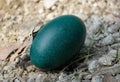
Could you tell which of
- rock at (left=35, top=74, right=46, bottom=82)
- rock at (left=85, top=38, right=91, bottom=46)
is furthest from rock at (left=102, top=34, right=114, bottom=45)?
rock at (left=35, top=74, right=46, bottom=82)

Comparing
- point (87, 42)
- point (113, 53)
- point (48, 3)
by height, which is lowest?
point (113, 53)

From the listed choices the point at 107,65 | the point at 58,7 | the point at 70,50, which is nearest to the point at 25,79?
the point at 70,50

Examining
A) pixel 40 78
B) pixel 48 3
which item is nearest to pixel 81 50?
pixel 40 78

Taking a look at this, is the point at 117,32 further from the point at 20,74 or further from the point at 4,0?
the point at 4,0

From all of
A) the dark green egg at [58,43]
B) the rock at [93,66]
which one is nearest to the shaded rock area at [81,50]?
the rock at [93,66]

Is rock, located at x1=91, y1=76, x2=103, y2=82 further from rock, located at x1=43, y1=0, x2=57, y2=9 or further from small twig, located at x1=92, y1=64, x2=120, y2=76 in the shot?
rock, located at x1=43, y1=0, x2=57, y2=9

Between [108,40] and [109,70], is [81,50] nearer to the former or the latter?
[108,40]

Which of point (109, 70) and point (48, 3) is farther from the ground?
point (48, 3)

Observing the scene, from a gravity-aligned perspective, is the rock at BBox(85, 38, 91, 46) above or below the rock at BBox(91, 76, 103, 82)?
above
